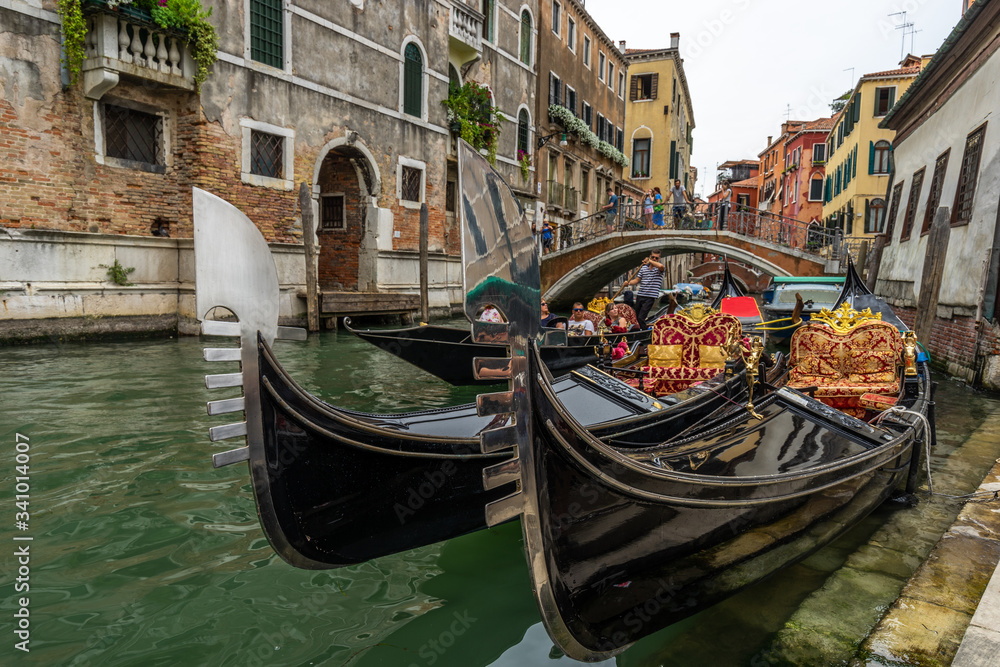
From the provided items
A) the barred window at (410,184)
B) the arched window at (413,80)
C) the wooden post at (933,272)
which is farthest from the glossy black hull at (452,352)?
the arched window at (413,80)

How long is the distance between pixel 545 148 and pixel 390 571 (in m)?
14.4

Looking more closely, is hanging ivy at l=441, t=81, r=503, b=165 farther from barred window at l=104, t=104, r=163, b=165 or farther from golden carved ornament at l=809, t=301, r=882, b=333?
golden carved ornament at l=809, t=301, r=882, b=333

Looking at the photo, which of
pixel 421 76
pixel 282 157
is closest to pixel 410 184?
pixel 421 76

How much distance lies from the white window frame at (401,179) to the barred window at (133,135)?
371cm

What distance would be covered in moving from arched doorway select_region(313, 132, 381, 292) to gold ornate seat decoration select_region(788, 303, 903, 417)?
24.3 ft

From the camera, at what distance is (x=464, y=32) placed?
39.1ft

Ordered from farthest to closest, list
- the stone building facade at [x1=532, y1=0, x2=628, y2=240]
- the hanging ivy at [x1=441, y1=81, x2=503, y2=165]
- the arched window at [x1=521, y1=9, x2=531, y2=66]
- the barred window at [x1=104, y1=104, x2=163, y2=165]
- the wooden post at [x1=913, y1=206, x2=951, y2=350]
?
the stone building facade at [x1=532, y1=0, x2=628, y2=240] → the arched window at [x1=521, y1=9, x2=531, y2=66] → the hanging ivy at [x1=441, y1=81, x2=503, y2=165] → the barred window at [x1=104, y1=104, x2=163, y2=165] → the wooden post at [x1=913, y1=206, x2=951, y2=350]

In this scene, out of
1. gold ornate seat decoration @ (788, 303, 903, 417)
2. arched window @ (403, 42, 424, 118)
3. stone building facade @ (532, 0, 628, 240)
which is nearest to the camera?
gold ornate seat decoration @ (788, 303, 903, 417)

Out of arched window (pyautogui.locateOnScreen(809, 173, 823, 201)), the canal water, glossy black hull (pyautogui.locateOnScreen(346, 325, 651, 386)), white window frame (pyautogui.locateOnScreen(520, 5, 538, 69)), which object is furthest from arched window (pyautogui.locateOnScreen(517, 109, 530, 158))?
arched window (pyautogui.locateOnScreen(809, 173, 823, 201))

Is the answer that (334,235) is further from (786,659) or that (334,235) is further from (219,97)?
(786,659)

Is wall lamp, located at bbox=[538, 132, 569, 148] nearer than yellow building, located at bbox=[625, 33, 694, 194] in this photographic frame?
Yes

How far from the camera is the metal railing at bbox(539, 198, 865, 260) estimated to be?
39.0 feet

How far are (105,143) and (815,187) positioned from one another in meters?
25.4

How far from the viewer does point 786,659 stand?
5.87ft
